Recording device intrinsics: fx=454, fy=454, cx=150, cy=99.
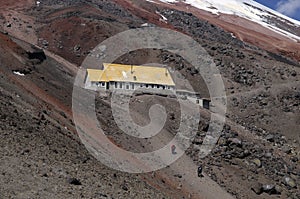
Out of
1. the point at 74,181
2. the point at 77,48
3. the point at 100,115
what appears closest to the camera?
the point at 74,181

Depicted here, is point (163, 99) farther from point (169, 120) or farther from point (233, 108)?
point (233, 108)

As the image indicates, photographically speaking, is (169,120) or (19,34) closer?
(169,120)

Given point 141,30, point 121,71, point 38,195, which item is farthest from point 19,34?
point 38,195

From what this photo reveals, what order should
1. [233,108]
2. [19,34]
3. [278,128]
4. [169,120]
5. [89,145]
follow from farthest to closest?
[19,34]
[233,108]
[278,128]
[169,120]
[89,145]

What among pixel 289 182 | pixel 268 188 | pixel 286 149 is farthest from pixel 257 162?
pixel 286 149

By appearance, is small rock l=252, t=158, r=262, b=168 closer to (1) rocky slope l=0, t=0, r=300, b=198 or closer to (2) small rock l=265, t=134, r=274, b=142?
(1) rocky slope l=0, t=0, r=300, b=198

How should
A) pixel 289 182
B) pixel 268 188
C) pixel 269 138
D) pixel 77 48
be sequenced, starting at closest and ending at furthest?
pixel 268 188, pixel 289 182, pixel 269 138, pixel 77 48

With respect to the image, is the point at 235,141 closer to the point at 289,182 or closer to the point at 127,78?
the point at 289,182

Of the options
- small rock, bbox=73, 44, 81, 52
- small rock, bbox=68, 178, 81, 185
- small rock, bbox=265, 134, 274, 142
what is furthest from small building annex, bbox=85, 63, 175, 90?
small rock, bbox=68, 178, 81, 185
